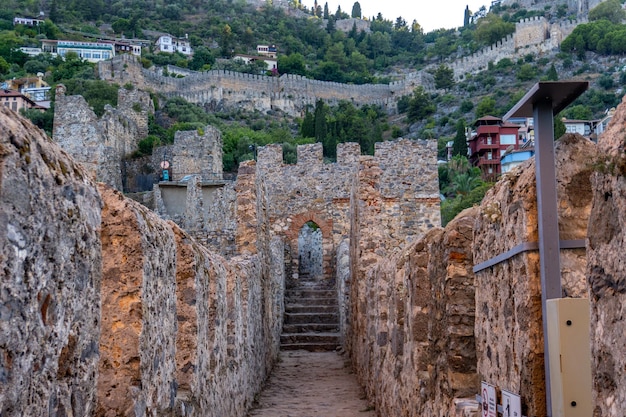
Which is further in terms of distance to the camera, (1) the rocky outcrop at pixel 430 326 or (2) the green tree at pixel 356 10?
A: (2) the green tree at pixel 356 10

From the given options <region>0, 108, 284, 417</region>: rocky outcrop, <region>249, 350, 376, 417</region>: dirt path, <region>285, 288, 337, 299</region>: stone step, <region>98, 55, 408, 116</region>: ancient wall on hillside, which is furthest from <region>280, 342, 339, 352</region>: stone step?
<region>98, 55, 408, 116</region>: ancient wall on hillside

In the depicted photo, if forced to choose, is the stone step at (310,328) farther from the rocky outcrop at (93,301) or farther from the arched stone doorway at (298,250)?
the rocky outcrop at (93,301)

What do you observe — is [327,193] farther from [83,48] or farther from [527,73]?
[83,48]

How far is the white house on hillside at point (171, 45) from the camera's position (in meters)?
112

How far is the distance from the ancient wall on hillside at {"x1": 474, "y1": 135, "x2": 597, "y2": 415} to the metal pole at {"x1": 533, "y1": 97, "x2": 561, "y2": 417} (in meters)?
0.07

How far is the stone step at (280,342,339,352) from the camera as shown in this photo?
18781mm

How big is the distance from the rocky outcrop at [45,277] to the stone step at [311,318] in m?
16.6

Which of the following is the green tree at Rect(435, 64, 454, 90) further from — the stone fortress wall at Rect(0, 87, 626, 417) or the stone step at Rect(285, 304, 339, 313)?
the stone fortress wall at Rect(0, 87, 626, 417)

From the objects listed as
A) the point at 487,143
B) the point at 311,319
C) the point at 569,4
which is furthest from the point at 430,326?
the point at 569,4

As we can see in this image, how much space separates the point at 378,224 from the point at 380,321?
4.11m

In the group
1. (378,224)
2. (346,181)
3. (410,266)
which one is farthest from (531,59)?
(410,266)

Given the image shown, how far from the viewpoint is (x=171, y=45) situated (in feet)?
373

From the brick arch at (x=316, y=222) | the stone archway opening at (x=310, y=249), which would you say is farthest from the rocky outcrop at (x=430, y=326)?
the stone archway opening at (x=310, y=249)

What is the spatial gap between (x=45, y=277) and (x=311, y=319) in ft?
58.2
